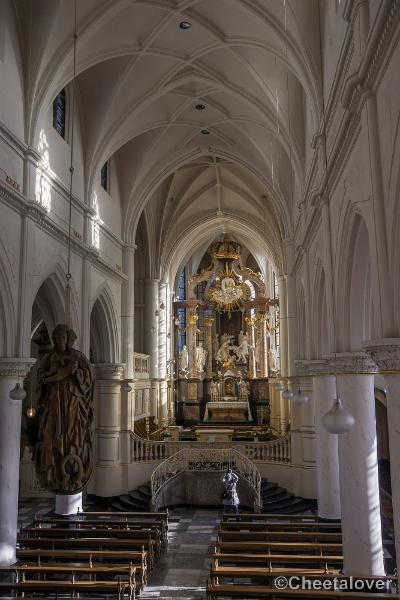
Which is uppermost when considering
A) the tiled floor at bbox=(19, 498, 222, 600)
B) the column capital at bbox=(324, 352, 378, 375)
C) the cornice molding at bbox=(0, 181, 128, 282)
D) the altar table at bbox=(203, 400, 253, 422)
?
the cornice molding at bbox=(0, 181, 128, 282)

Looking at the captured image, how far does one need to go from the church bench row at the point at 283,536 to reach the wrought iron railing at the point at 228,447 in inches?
339

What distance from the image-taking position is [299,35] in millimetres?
12398

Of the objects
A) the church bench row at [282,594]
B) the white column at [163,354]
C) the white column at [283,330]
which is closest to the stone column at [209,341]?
the white column at [163,354]

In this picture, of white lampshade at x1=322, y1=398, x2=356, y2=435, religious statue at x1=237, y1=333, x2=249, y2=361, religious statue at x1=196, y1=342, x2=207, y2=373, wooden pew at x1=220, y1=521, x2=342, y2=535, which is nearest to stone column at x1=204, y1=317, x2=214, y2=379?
religious statue at x1=196, y1=342, x2=207, y2=373

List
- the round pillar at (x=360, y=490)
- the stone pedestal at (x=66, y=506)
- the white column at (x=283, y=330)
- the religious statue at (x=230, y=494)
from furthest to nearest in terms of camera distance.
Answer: the white column at (x=283, y=330)
the religious statue at (x=230, y=494)
the stone pedestal at (x=66, y=506)
the round pillar at (x=360, y=490)

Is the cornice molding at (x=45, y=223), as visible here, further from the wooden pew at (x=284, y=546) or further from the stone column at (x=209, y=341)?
the stone column at (x=209, y=341)

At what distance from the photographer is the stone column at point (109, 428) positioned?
787 inches

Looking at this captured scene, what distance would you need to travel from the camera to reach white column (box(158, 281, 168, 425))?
94.0ft

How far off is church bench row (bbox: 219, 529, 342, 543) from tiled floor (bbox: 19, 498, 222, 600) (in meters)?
0.98

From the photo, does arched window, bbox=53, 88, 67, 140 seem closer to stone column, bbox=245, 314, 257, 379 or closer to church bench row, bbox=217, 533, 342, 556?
church bench row, bbox=217, 533, 342, 556

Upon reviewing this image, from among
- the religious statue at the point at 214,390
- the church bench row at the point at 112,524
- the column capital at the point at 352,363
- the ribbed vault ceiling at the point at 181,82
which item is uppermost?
the ribbed vault ceiling at the point at 181,82

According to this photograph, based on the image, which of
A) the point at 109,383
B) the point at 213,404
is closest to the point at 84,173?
the point at 109,383

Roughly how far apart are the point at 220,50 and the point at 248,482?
45.6 feet

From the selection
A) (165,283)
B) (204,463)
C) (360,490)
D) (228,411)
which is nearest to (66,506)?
(204,463)
